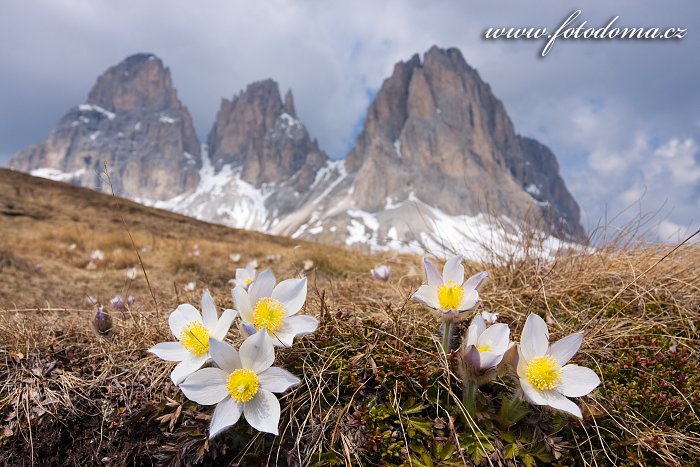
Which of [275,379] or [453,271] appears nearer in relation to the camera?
[275,379]

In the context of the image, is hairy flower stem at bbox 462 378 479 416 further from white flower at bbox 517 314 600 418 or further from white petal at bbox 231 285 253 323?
white petal at bbox 231 285 253 323

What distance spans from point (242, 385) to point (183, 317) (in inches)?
21.7

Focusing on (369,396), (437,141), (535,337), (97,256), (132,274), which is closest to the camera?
(535,337)

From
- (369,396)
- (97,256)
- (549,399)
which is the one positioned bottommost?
(97,256)

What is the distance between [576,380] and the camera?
1.40 meters

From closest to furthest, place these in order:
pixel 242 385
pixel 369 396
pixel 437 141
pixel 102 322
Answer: pixel 242 385 < pixel 369 396 < pixel 102 322 < pixel 437 141

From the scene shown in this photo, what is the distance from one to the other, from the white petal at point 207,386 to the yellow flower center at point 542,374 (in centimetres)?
110

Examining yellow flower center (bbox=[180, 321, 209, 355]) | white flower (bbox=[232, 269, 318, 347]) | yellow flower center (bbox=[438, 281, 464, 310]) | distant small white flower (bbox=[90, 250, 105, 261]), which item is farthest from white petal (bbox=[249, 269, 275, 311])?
distant small white flower (bbox=[90, 250, 105, 261])

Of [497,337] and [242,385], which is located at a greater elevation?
[497,337]

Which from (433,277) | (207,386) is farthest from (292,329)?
(433,277)

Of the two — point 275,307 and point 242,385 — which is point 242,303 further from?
point 242,385

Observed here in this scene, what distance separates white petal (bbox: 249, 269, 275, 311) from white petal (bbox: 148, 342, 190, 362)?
0.33 metres

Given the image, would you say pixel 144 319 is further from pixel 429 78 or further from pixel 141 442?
pixel 429 78

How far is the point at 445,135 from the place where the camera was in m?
147
